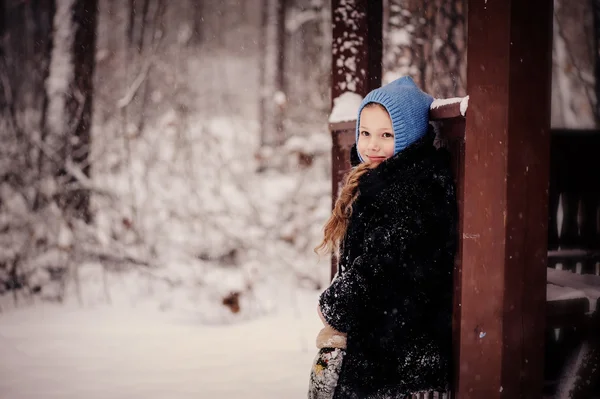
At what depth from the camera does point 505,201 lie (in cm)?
173

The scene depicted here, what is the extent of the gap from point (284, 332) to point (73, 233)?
347 centimetres

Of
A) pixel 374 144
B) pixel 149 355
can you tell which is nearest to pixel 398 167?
pixel 374 144

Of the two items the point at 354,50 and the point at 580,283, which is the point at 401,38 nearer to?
the point at 354,50

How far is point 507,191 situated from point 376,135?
1.99 feet

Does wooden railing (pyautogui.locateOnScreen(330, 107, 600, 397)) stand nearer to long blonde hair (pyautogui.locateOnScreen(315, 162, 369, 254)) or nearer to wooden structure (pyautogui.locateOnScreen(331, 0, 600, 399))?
long blonde hair (pyautogui.locateOnScreen(315, 162, 369, 254))

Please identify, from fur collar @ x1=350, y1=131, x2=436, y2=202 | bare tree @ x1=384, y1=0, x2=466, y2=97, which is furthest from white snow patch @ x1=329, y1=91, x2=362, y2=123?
bare tree @ x1=384, y1=0, x2=466, y2=97

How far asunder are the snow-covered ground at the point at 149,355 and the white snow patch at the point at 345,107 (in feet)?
6.12

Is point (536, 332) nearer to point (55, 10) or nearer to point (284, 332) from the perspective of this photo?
point (284, 332)

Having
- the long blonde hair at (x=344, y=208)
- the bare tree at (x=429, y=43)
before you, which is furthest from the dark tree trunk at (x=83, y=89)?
the long blonde hair at (x=344, y=208)

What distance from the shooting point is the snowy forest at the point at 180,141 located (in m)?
6.91

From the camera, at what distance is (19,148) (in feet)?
23.3

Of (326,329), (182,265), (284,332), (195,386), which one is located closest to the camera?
(326,329)

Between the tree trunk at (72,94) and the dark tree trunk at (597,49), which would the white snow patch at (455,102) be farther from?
the dark tree trunk at (597,49)

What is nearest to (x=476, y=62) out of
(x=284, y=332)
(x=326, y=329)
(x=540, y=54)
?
(x=540, y=54)
